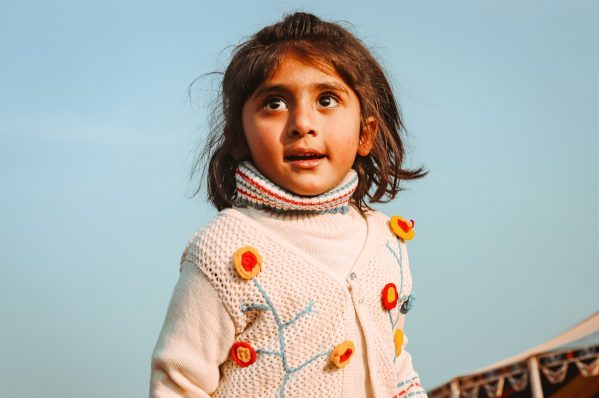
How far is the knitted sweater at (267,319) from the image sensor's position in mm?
1693

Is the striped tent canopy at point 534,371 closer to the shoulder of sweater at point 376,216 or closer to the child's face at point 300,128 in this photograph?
the shoulder of sweater at point 376,216

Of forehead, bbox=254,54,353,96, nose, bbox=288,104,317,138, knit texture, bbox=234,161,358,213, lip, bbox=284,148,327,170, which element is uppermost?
forehead, bbox=254,54,353,96

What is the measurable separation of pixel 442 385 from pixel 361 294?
463 centimetres

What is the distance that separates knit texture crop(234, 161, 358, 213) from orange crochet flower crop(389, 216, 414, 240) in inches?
8.7

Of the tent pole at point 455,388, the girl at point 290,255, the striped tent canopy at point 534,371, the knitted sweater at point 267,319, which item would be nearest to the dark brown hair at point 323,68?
the girl at point 290,255

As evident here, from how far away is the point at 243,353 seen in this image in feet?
5.55

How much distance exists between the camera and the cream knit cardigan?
169 cm

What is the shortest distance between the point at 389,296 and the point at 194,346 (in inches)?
18.2

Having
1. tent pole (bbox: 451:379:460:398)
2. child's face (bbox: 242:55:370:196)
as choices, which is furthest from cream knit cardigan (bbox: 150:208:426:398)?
tent pole (bbox: 451:379:460:398)

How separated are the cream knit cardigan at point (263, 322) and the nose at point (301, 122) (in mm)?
201

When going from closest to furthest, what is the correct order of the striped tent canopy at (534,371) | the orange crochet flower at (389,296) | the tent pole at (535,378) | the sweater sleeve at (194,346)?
the sweater sleeve at (194,346)
the orange crochet flower at (389,296)
the striped tent canopy at (534,371)
the tent pole at (535,378)

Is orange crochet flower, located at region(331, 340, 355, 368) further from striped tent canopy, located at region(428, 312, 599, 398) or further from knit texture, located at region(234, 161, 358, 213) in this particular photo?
striped tent canopy, located at region(428, 312, 599, 398)

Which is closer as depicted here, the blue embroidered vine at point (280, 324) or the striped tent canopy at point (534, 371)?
the blue embroidered vine at point (280, 324)

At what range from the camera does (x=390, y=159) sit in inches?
80.4
